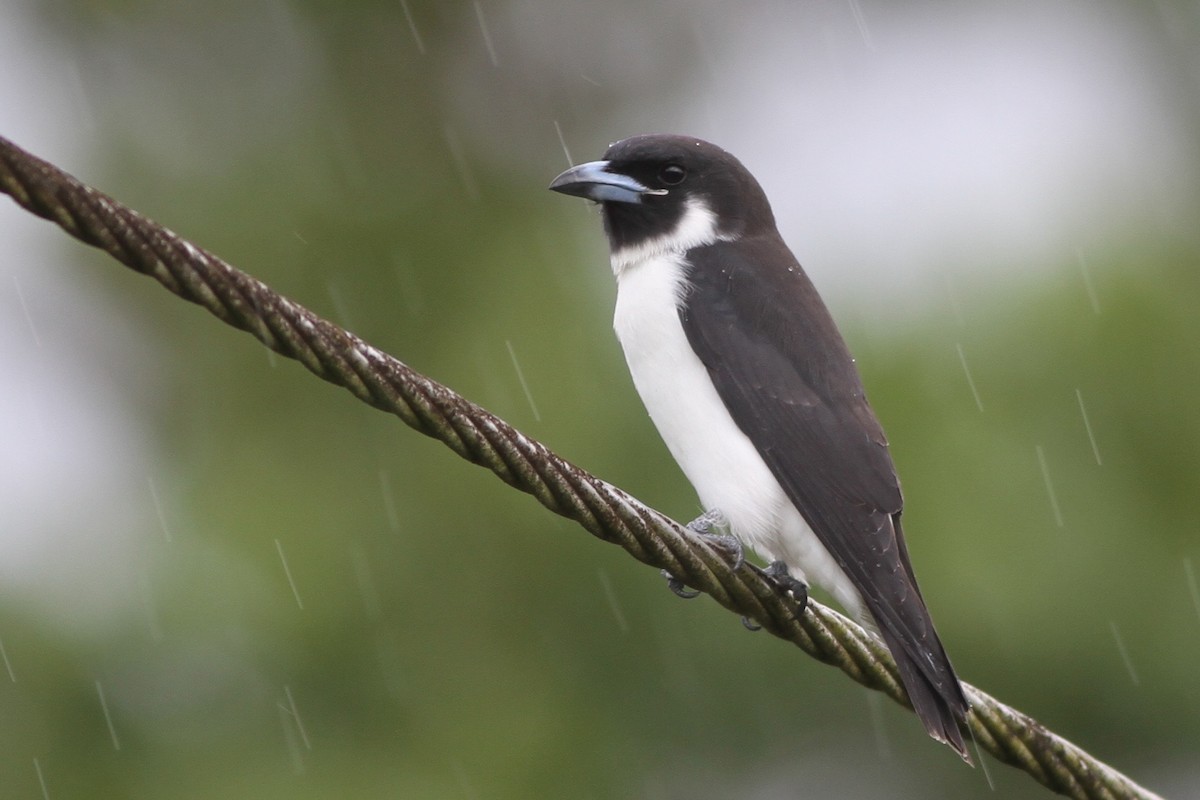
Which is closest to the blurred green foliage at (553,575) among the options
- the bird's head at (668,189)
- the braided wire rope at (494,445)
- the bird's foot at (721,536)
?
the bird's head at (668,189)

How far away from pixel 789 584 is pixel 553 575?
3.43m

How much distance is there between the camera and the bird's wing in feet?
12.0

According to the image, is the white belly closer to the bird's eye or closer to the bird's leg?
the bird's leg

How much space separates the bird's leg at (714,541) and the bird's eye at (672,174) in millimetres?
976

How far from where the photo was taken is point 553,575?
7043 millimetres

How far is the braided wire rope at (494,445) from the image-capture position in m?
2.30

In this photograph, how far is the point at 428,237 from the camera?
8.23 metres

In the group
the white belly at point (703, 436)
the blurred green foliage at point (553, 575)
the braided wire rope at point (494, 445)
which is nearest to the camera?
the braided wire rope at point (494, 445)

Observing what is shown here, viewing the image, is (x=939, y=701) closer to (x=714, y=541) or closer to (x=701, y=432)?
(x=714, y=541)

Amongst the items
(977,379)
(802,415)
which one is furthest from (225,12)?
(802,415)

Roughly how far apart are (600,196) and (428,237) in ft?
13.2

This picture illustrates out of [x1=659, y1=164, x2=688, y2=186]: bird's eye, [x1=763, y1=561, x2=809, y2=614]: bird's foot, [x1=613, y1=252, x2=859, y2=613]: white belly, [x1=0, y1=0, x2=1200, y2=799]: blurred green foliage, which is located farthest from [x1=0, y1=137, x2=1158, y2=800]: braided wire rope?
[x1=0, y1=0, x2=1200, y2=799]: blurred green foliage

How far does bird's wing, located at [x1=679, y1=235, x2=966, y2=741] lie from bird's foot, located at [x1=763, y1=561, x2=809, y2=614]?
0.12m

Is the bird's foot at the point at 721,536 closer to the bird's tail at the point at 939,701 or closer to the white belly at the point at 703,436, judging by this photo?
the white belly at the point at 703,436
